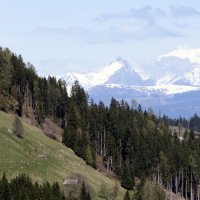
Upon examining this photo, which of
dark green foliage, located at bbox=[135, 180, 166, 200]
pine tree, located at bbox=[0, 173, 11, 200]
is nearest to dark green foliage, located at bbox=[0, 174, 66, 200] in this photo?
pine tree, located at bbox=[0, 173, 11, 200]

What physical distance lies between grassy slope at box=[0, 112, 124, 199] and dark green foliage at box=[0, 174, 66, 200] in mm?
11939

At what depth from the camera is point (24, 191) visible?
11975cm

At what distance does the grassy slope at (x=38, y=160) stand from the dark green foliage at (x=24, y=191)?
1194 centimetres

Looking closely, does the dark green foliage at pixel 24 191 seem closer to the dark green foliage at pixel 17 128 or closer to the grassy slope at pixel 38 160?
the grassy slope at pixel 38 160

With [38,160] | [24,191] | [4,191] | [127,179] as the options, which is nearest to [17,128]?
[38,160]

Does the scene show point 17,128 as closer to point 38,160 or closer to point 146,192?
point 38,160

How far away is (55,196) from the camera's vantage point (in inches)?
4897

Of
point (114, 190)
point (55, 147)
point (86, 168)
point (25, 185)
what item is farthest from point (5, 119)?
point (25, 185)

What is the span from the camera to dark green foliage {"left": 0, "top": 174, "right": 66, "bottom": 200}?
4670 inches

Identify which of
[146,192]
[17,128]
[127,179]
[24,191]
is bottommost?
[127,179]

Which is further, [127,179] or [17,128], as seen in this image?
[127,179]

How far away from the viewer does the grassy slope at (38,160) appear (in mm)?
141750

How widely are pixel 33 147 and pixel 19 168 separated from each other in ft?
59.6

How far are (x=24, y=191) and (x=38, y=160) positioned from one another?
30429mm
